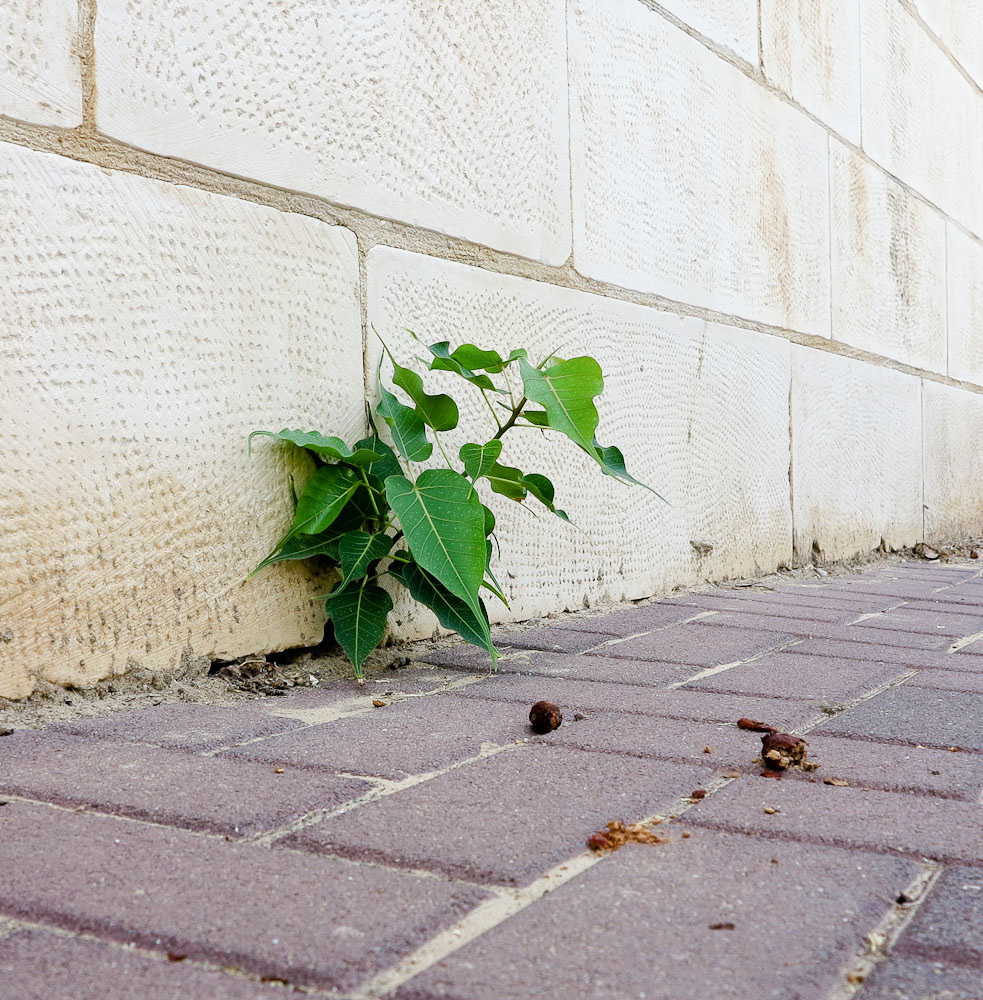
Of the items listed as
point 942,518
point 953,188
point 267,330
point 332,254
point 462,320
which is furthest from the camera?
point 953,188

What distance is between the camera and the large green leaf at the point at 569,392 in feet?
4.89

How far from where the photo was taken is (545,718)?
130 centimetres

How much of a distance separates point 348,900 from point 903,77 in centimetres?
460

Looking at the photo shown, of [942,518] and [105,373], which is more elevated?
[105,373]

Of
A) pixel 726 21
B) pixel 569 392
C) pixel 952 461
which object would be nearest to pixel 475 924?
pixel 569 392

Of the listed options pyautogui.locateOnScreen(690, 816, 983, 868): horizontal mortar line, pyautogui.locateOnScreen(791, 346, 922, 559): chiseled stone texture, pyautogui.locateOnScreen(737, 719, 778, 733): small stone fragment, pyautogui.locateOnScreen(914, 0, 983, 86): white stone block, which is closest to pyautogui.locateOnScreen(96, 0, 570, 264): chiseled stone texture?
pyautogui.locateOnScreen(737, 719, 778, 733): small stone fragment

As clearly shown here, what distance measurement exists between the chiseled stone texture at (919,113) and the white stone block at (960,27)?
9 centimetres

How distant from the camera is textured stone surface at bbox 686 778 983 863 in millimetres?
912

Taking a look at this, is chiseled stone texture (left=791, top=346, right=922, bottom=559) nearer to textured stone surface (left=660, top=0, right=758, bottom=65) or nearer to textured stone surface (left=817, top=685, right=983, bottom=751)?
textured stone surface (left=660, top=0, right=758, bottom=65)

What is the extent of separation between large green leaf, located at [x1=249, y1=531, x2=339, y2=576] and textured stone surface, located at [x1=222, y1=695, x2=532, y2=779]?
0.31 metres

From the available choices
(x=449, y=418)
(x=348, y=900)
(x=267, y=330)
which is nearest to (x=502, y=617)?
(x=449, y=418)

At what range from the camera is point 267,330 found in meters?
1.67

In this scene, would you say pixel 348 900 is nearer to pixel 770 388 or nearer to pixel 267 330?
pixel 267 330

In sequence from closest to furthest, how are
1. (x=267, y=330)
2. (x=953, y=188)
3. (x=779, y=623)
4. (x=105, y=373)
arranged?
(x=105, y=373)
(x=267, y=330)
(x=779, y=623)
(x=953, y=188)
